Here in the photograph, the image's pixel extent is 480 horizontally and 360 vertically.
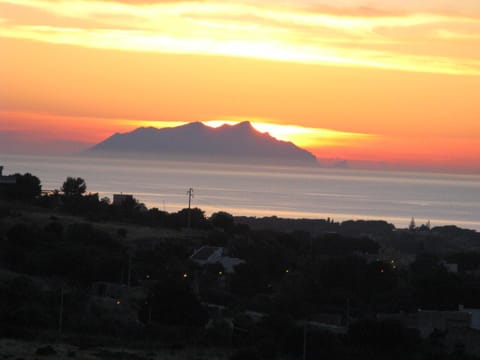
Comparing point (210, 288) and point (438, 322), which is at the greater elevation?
point (210, 288)

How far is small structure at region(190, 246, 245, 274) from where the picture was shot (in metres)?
39.5

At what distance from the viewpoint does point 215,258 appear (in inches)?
1583

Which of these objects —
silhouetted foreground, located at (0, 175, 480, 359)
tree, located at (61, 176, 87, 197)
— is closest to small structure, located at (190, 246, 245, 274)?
silhouetted foreground, located at (0, 175, 480, 359)

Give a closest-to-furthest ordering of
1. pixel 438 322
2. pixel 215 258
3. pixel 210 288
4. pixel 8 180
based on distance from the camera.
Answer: pixel 438 322, pixel 210 288, pixel 215 258, pixel 8 180

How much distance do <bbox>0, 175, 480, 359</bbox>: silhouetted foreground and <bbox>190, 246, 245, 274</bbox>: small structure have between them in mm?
78

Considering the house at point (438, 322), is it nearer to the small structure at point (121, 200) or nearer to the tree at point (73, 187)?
the small structure at point (121, 200)

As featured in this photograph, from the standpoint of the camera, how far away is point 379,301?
1411 inches

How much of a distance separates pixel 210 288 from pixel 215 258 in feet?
13.4

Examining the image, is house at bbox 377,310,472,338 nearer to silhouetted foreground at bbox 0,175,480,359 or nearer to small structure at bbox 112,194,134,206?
silhouetted foreground at bbox 0,175,480,359

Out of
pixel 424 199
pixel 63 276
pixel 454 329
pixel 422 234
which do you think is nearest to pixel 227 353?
pixel 454 329

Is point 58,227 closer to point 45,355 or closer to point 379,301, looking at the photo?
point 379,301

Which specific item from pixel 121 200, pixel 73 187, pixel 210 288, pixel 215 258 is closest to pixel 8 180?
pixel 73 187

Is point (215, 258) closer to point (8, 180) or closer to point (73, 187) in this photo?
point (8, 180)

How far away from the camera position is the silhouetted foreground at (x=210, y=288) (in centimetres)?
2686
